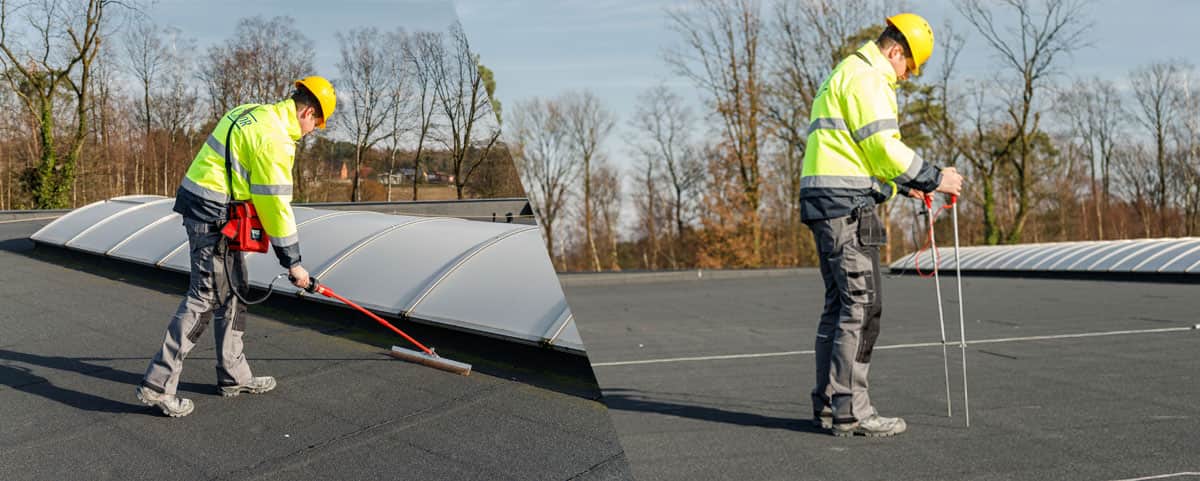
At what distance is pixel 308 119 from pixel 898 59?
9.79ft

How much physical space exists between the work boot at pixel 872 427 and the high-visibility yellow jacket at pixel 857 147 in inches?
36.1

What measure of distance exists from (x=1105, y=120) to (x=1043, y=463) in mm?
13851

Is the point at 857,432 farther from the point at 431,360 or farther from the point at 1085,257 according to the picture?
the point at 1085,257

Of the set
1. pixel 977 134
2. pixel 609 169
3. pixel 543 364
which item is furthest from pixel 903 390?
pixel 977 134

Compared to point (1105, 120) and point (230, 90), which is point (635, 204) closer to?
point (230, 90)

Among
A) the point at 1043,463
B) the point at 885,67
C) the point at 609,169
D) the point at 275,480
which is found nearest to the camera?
the point at 275,480

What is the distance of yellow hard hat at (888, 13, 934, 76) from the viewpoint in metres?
3.65

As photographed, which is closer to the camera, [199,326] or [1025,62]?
[199,326]

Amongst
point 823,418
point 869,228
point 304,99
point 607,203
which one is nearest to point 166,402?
point 304,99

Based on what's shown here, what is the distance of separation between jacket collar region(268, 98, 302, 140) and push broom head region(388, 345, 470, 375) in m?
0.38

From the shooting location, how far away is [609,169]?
2.33 metres

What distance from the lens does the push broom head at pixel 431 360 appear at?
139 centimetres

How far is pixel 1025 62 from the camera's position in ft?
49.3

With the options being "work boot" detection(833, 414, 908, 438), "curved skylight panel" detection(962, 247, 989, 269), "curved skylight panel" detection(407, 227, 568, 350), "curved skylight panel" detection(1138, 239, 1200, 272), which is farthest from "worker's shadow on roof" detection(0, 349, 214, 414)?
"curved skylight panel" detection(962, 247, 989, 269)
